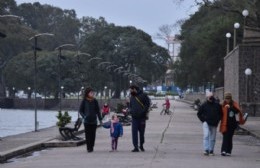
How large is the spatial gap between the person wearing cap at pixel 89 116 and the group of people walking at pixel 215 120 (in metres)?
3.13

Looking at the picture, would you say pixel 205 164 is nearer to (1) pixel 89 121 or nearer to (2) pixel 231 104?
(2) pixel 231 104

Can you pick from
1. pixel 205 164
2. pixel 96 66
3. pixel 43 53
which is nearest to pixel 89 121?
pixel 205 164

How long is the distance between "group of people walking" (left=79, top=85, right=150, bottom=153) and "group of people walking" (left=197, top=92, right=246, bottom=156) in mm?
1735

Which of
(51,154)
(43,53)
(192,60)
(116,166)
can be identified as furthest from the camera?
(43,53)

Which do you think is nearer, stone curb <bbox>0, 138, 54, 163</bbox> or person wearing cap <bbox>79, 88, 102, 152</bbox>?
stone curb <bbox>0, 138, 54, 163</bbox>

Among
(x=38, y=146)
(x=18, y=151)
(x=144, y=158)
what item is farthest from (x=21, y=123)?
(x=144, y=158)

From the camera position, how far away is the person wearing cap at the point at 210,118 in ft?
65.7

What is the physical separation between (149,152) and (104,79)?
311 ft

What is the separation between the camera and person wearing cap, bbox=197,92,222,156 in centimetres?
2003

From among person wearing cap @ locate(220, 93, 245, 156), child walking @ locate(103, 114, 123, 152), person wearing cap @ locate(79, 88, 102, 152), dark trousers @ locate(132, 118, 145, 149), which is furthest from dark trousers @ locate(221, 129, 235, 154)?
person wearing cap @ locate(79, 88, 102, 152)

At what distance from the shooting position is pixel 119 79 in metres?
120

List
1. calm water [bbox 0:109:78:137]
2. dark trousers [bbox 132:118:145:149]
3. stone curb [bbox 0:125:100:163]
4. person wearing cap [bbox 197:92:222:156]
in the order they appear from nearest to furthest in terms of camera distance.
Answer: person wearing cap [bbox 197:92:222:156]
dark trousers [bbox 132:118:145:149]
stone curb [bbox 0:125:100:163]
calm water [bbox 0:109:78:137]

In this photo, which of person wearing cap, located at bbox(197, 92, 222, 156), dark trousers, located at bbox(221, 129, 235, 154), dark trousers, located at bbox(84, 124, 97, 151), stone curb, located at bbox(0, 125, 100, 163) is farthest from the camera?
stone curb, located at bbox(0, 125, 100, 163)

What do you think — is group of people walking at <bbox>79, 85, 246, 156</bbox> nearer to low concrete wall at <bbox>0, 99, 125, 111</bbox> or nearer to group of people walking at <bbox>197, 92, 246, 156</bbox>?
group of people walking at <bbox>197, 92, 246, 156</bbox>
